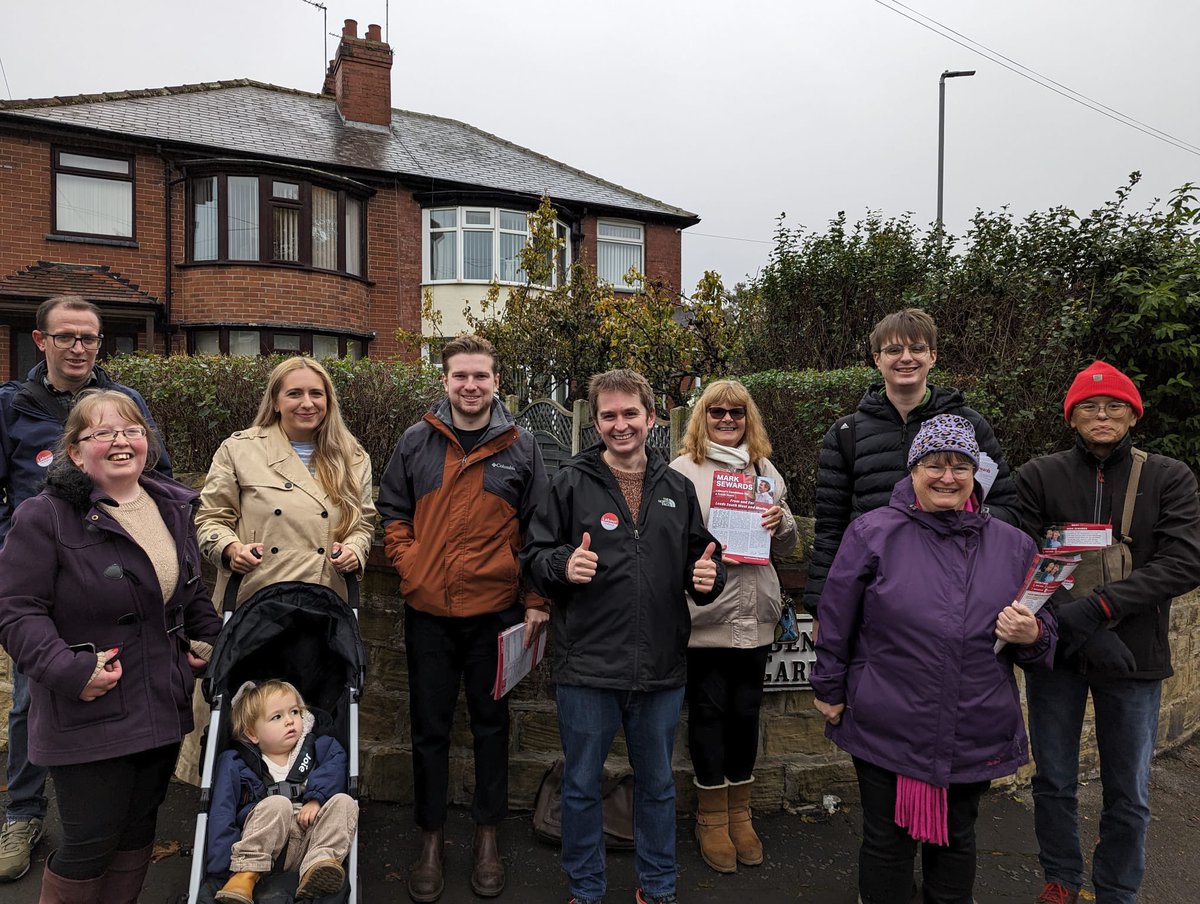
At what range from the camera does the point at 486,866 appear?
3.36 m

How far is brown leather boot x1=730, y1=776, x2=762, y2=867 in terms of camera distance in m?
3.60

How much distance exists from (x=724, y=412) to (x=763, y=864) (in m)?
2.17

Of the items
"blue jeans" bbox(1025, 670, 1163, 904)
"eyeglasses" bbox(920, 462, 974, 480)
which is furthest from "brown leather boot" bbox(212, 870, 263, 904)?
"blue jeans" bbox(1025, 670, 1163, 904)

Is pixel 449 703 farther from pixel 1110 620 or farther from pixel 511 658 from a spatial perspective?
pixel 1110 620

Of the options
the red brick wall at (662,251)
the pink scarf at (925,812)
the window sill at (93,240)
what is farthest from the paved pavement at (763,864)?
the red brick wall at (662,251)

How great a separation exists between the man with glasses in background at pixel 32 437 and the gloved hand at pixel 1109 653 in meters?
3.96

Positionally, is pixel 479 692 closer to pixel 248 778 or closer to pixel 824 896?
pixel 248 778

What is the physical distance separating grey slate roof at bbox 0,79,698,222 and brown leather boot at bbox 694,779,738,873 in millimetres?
17570

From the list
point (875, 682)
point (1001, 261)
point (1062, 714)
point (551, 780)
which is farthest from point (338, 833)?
point (1001, 261)

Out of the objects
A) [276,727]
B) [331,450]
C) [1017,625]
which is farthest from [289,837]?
[1017,625]

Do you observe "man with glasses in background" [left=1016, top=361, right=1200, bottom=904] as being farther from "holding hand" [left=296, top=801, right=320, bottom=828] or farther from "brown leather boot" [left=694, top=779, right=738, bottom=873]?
"holding hand" [left=296, top=801, right=320, bottom=828]

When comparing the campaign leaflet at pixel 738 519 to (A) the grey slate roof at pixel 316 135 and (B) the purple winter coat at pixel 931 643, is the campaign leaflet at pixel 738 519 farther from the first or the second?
(A) the grey slate roof at pixel 316 135

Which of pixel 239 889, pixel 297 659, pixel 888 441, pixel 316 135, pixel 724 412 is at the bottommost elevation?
pixel 239 889

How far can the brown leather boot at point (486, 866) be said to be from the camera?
330cm
